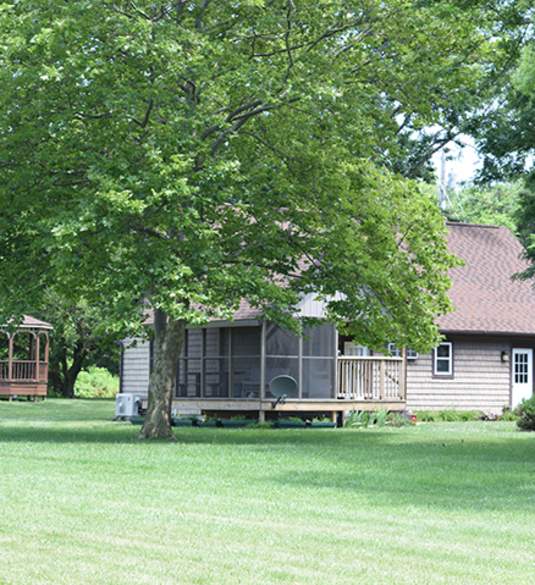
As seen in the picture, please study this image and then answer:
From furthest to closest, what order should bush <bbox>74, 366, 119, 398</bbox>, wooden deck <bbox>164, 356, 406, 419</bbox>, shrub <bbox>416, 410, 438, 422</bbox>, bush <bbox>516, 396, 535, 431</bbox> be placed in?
bush <bbox>74, 366, 119, 398</bbox> < shrub <bbox>416, 410, 438, 422</bbox> < wooden deck <bbox>164, 356, 406, 419</bbox> < bush <bbox>516, 396, 535, 431</bbox>

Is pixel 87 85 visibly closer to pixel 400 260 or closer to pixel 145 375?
pixel 400 260

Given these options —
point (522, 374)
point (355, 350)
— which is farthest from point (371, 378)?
point (522, 374)

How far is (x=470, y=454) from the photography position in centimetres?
2386

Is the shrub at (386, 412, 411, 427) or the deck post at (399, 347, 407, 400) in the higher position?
the deck post at (399, 347, 407, 400)

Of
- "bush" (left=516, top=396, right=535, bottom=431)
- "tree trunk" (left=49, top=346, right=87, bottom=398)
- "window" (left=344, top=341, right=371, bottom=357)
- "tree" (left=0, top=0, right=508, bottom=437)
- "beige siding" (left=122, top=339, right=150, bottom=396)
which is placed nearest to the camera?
"tree" (left=0, top=0, right=508, bottom=437)

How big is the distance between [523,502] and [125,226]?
12.5 meters

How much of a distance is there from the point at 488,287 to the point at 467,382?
164 inches

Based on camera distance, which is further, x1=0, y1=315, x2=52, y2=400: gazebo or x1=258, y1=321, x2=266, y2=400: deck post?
x1=0, y1=315, x2=52, y2=400: gazebo

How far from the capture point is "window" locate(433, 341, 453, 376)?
136ft

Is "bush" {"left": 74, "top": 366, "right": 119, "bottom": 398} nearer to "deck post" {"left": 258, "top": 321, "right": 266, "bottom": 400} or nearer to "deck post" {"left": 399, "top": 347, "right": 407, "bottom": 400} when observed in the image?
"deck post" {"left": 399, "top": 347, "right": 407, "bottom": 400}

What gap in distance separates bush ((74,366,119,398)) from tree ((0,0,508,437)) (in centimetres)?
3474

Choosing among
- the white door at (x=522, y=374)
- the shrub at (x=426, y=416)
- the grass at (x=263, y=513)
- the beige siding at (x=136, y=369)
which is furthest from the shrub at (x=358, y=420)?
the grass at (x=263, y=513)

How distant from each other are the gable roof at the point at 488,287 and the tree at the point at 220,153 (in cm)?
1197

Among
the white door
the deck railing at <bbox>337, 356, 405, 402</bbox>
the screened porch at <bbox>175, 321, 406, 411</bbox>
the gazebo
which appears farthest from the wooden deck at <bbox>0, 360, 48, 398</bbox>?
the white door
